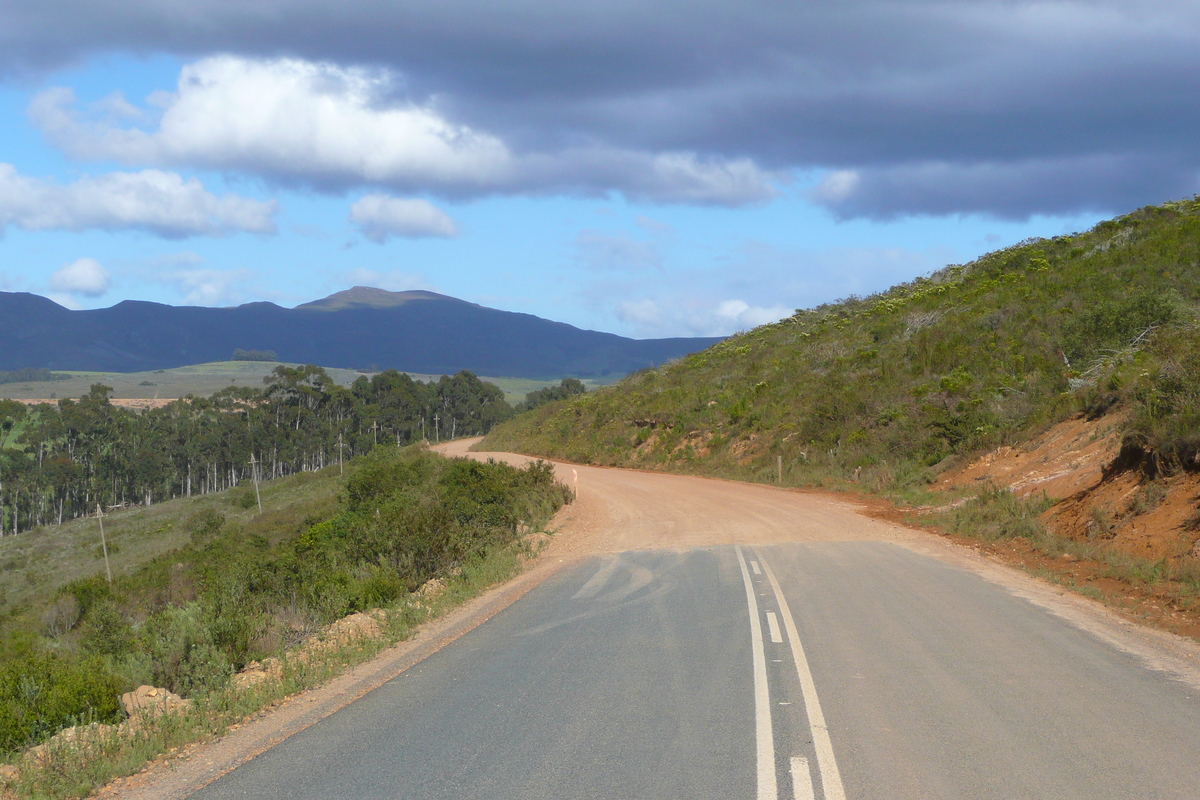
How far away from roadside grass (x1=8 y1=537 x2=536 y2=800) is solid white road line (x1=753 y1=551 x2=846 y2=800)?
13.4ft

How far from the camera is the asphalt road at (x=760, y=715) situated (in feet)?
16.6

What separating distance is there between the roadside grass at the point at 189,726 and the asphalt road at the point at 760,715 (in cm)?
79

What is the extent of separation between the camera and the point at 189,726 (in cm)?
635

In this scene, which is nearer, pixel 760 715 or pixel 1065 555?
pixel 760 715

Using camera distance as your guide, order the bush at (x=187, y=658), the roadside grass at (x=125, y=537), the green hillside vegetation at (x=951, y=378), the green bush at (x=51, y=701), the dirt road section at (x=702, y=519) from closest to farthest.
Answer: the green bush at (x=51, y=701) → the bush at (x=187, y=658) → the dirt road section at (x=702, y=519) → the green hillside vegetation at (x=951, y=378) → the roadside grass at (x=125, y=537)

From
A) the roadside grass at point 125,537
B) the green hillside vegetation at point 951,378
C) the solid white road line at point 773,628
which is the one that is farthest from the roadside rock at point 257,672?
the roadside grass at point 125,537

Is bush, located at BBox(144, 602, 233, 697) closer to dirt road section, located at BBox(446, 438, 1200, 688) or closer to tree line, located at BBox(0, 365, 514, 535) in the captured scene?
dirt road section, located at BBox(446, 438, 1200, 688)

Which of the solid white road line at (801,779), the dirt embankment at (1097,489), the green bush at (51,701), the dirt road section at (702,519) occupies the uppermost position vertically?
the dirt embankment at (1097,489)

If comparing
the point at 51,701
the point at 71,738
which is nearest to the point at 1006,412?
the point at 51,701

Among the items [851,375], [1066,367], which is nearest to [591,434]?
[851,375]

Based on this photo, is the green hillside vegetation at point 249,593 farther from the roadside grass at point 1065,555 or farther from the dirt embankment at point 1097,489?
the dirt embankment at point 1097,489

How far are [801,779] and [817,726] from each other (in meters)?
1.02

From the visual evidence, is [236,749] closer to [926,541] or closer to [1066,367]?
[926,541]

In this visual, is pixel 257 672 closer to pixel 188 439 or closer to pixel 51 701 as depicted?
pixel 51 701
